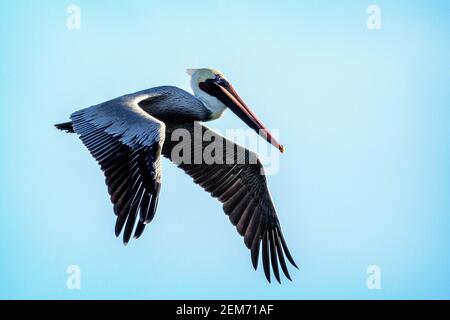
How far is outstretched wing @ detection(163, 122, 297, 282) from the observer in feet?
38.4

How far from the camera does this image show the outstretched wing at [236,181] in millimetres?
11703

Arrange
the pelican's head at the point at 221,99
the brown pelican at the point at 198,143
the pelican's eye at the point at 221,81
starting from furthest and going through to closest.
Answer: the pelican's eye at the point at 221,81 → the pelican's head at the point at 221,99 → the brown pelican at the point at 198,143

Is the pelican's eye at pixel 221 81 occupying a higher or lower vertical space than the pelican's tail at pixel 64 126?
higher

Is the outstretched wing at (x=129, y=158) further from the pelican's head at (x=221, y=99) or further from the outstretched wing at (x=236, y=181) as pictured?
the outstretched wing at (x=236, y=181)

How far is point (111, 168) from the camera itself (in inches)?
354

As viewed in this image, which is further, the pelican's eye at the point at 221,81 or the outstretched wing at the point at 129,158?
the pelican's eye at the point at 221,81

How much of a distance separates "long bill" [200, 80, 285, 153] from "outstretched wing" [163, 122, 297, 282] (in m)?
0.54

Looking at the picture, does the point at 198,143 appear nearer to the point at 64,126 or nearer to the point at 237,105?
the point at 237,105

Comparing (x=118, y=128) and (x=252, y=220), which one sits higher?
(x=118, y=128)

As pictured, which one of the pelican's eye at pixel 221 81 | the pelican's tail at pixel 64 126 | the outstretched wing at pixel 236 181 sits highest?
the pelican's eye at pixel 221 81

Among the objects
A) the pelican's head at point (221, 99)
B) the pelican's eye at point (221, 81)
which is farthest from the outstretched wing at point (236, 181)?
the pelican's eye at point (221, 81)
